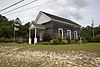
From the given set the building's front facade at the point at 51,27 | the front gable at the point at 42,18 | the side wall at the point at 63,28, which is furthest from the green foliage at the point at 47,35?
the front gable at the point at 42,18

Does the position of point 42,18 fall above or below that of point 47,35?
above

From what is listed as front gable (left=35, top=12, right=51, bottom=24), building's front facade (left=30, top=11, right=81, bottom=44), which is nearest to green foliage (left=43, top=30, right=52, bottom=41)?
building's front facade (left=30, top=11, right=81, bottom=44)

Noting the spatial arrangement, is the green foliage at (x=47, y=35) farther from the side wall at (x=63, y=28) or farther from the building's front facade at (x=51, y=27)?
the side wall at (x=63, y=28)

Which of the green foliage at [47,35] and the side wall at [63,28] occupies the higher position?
the side wall at [63,28]

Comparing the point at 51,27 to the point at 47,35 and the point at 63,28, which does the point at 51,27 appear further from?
the point at 63,28

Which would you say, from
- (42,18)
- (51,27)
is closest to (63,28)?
(51,27)

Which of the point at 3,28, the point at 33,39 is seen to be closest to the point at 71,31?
the point at 33,39

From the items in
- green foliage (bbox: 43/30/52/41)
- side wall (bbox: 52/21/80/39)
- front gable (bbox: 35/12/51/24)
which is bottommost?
green foliage (bbox: 43/30/52/41)

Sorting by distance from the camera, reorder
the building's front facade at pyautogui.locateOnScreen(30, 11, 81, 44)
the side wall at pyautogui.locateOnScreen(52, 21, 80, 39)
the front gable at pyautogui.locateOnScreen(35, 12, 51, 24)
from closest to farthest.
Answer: the building's front facade at pyautogui.locateOnScreen(30, 11, 81, 44)
the side wall at pyautogui.locateOnScreen(52, 21, 80, 39)
the front gable at pyautogui.locateOnScreen(35, 12, 51, 24)

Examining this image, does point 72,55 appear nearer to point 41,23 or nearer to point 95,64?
point 95,64

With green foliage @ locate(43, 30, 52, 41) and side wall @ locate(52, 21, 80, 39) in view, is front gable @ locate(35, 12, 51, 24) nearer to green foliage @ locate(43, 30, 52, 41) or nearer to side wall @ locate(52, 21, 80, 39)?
side wall @ locate(52, 21, 80, 39)

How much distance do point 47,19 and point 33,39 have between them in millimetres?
4347

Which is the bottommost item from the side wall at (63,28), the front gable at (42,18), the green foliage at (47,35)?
the green foliage at (47,35)

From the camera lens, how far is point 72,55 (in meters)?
10.0
